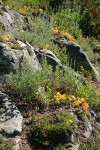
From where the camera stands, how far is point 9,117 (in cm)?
864

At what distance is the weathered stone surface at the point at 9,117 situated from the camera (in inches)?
330

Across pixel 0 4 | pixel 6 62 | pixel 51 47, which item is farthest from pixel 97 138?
pixel 0 4

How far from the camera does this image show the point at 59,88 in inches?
396

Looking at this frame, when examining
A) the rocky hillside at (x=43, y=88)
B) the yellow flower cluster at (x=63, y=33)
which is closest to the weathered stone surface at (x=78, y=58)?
the rocky hillside at (x=43, y=88)

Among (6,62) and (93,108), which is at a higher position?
(6,62)

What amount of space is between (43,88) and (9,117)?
1403mm

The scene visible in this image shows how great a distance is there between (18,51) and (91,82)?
2.76m

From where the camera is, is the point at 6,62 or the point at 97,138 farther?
the point at 6,62

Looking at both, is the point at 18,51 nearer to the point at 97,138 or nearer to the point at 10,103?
the point at 10,103

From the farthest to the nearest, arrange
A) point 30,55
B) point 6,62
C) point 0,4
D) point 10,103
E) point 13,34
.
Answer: point 0,4, point 13,34, point 30,55, point 6,62, point 10,103

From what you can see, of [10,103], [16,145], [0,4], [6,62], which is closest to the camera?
[16,145]

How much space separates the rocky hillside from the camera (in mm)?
8531

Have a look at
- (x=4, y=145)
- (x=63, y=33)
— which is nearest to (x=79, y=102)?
(x=4, y=145)

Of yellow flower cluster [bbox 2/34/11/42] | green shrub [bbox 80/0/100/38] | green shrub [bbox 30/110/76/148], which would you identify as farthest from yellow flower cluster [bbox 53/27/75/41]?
green shrub [bbox 30/110/76/148]
